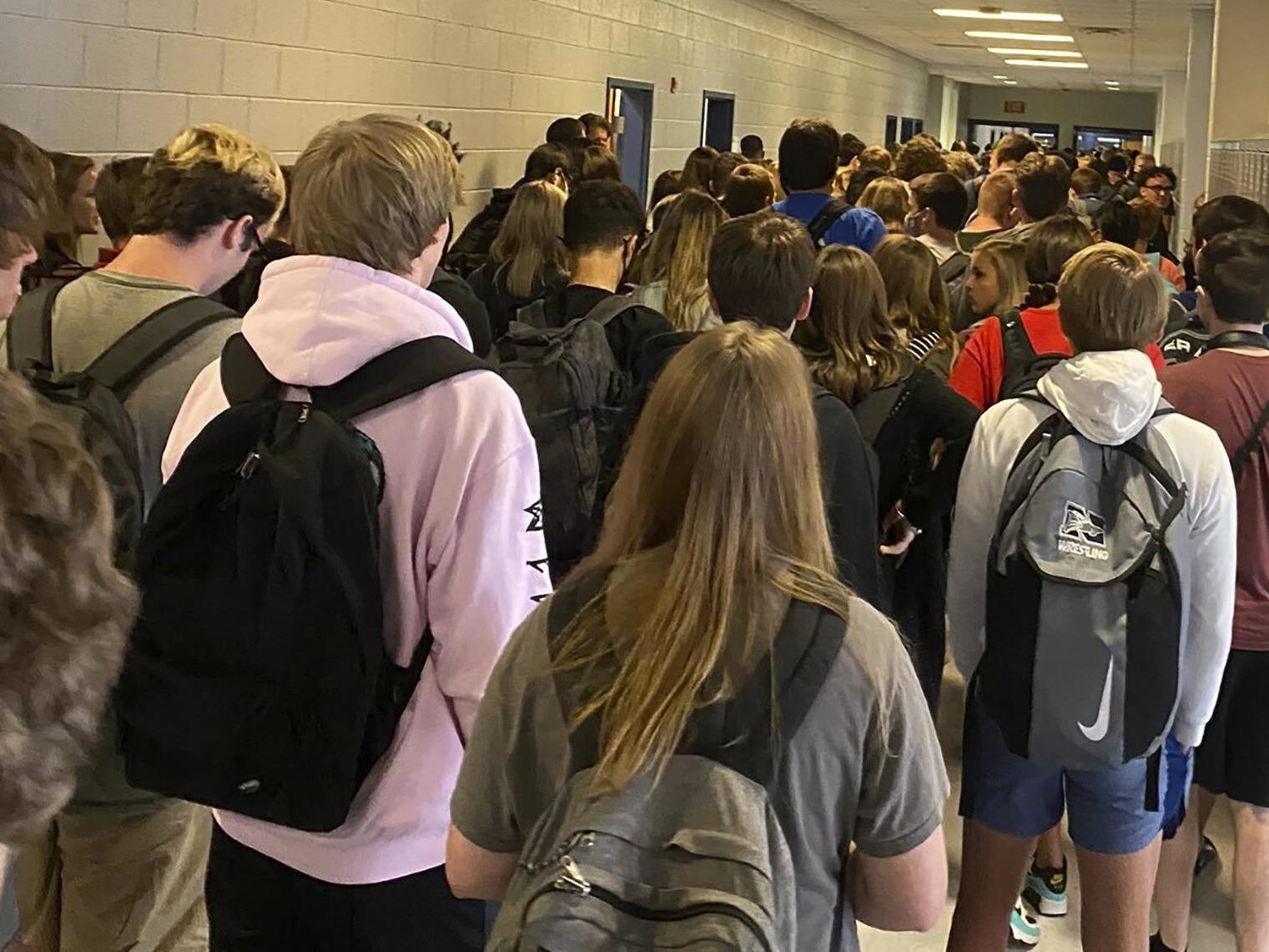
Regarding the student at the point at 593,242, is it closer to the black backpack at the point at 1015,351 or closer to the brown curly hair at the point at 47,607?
the black backpack at the point at 1015,351

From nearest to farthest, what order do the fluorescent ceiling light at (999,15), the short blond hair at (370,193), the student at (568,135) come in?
1. the short blond hair at (370,193)
2. the student at (568,135)
3. the fluorescent ceiling light at (999,15)

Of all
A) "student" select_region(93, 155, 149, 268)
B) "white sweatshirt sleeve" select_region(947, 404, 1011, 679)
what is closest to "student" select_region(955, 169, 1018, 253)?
"white sweatshirt sleeve" select_region(947, 404, 1011, 679)

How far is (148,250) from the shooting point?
2.25 metres

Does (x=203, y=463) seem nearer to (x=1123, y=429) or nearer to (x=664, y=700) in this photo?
(x=664, y=700)

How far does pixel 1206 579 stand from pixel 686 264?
5.10 feet

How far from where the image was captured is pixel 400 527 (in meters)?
1.69

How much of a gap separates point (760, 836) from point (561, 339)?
67.2 inches

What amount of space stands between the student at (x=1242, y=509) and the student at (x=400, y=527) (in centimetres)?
162

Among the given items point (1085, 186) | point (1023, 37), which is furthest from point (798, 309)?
point (1023, 37)

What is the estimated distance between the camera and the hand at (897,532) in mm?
3051

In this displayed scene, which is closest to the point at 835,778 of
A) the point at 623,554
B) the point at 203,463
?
the point at 623,554

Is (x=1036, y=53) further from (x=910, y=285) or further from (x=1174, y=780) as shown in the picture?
(x=1174, y=780)

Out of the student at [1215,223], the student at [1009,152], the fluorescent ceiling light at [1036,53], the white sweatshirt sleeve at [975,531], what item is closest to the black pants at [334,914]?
the white sweatshirt sleeve at [975,531]

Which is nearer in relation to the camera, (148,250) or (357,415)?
(357,415)
